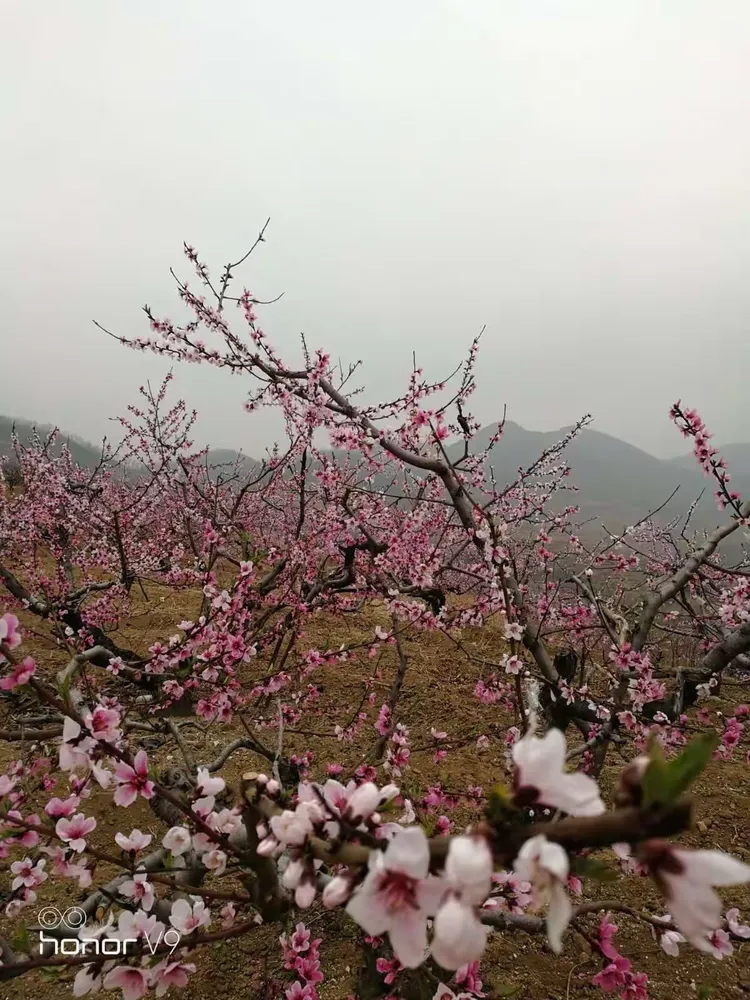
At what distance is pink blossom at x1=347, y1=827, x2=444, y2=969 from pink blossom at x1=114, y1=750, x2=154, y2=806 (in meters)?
1.14

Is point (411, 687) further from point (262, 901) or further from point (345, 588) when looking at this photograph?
point (262, 901)

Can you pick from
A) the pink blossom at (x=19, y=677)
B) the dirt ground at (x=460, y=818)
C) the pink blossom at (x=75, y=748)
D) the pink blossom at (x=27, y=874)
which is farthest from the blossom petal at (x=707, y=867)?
the pink blossom at (x=27, y=874)

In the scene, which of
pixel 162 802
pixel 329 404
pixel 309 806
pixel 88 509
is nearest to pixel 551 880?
pixel 309 806

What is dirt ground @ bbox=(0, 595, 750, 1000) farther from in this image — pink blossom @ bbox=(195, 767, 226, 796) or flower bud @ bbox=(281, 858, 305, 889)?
flower bud @ bbox=(281, 858, 305, 889)

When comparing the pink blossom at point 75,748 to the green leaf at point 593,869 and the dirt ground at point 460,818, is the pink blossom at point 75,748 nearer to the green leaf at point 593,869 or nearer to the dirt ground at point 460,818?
the green leaf at point 593,869

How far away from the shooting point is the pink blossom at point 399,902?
79 cm

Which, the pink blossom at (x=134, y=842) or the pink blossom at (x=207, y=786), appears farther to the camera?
the pink blossom at (x=134, y=842)

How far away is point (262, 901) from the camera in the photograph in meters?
1.39

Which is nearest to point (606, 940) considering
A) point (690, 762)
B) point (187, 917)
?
point (187, 917)

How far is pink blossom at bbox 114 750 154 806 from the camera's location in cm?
166

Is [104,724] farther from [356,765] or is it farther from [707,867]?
[356,765]

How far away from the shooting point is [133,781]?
1.68m

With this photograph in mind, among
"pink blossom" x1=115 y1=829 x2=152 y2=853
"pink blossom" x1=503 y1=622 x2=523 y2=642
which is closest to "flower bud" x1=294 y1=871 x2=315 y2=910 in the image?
"pink blossom" x1=115 y1=829 x2=152 y2=853

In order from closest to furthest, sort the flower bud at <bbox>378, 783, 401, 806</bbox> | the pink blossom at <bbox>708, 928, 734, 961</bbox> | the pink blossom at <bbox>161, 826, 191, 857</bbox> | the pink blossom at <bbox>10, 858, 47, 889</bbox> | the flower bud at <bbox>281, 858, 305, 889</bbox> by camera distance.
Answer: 1. the flower bud at <bbox>281, 858, 305, 889</bbox>
2. the flower bud at <bbox>378, 783, 401, 806</bbox>
3. the pink blossom at <bbox>161, 826, 191, 857</bbox>
4. the pink blossom at <bbox>10, 858, 47, 889</bbox>
5. the pink blossom at <bbox>708, 928, 734, 961</bbox>
